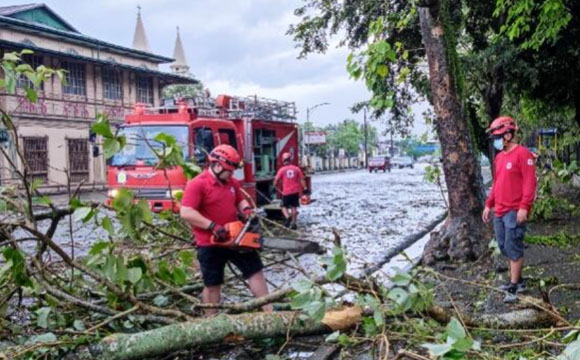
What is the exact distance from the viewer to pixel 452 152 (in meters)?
8.72

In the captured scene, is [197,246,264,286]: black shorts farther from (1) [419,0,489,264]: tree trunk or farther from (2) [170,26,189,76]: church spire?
(2) [170,26,189,76]: church spire

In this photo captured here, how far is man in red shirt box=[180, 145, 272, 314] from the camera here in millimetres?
5340

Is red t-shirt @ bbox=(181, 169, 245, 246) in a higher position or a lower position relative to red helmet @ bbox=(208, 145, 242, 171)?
lower

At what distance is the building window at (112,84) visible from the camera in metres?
35.0

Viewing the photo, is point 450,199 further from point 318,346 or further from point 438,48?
point 318,346

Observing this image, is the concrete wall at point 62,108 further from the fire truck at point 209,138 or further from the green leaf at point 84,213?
the green leaf at point 84,213

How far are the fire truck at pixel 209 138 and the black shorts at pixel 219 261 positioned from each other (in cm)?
489

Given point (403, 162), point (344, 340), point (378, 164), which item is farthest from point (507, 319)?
point (403, 162)

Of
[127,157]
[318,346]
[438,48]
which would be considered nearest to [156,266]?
[318,346]

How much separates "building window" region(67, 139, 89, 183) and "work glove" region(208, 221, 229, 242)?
28593 mm

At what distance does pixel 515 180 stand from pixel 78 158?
29.9m

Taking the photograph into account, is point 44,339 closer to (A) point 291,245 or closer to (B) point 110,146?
(B) point 110,146

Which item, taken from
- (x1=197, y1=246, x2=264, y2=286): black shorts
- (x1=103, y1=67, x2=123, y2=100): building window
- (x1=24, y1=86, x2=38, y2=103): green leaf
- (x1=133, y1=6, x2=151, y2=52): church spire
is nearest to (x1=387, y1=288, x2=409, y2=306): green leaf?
(x1=197, y1=246, x2=264, y2=286): black shorts

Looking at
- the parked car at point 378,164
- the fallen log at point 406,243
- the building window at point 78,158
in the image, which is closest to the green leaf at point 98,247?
the fallen log at point 406,243
